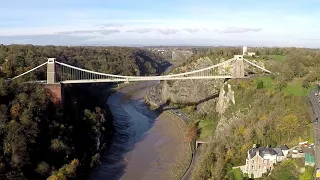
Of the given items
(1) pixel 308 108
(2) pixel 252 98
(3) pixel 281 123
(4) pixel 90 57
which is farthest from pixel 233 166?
(4) pixel 90 57

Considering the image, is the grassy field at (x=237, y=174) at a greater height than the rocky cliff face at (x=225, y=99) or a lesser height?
lesser

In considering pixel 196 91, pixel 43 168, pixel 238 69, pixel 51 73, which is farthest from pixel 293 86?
pixel 43 168

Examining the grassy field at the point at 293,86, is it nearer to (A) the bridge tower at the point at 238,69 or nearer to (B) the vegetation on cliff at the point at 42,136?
(A) the bridge tower at the point at 238,69

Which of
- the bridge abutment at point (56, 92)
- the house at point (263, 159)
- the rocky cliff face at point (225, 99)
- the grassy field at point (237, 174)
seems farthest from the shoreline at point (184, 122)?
the bridge abutment at point (56, 92)

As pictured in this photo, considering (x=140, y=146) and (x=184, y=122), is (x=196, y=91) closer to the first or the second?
(x=184, y=122)

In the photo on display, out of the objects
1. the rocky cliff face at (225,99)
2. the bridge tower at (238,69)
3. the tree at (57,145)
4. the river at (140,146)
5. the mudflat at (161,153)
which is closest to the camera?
the tree at (57,145)

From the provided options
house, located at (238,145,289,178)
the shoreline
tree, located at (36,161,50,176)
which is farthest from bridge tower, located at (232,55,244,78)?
tree, located at (36,161,50,176)
